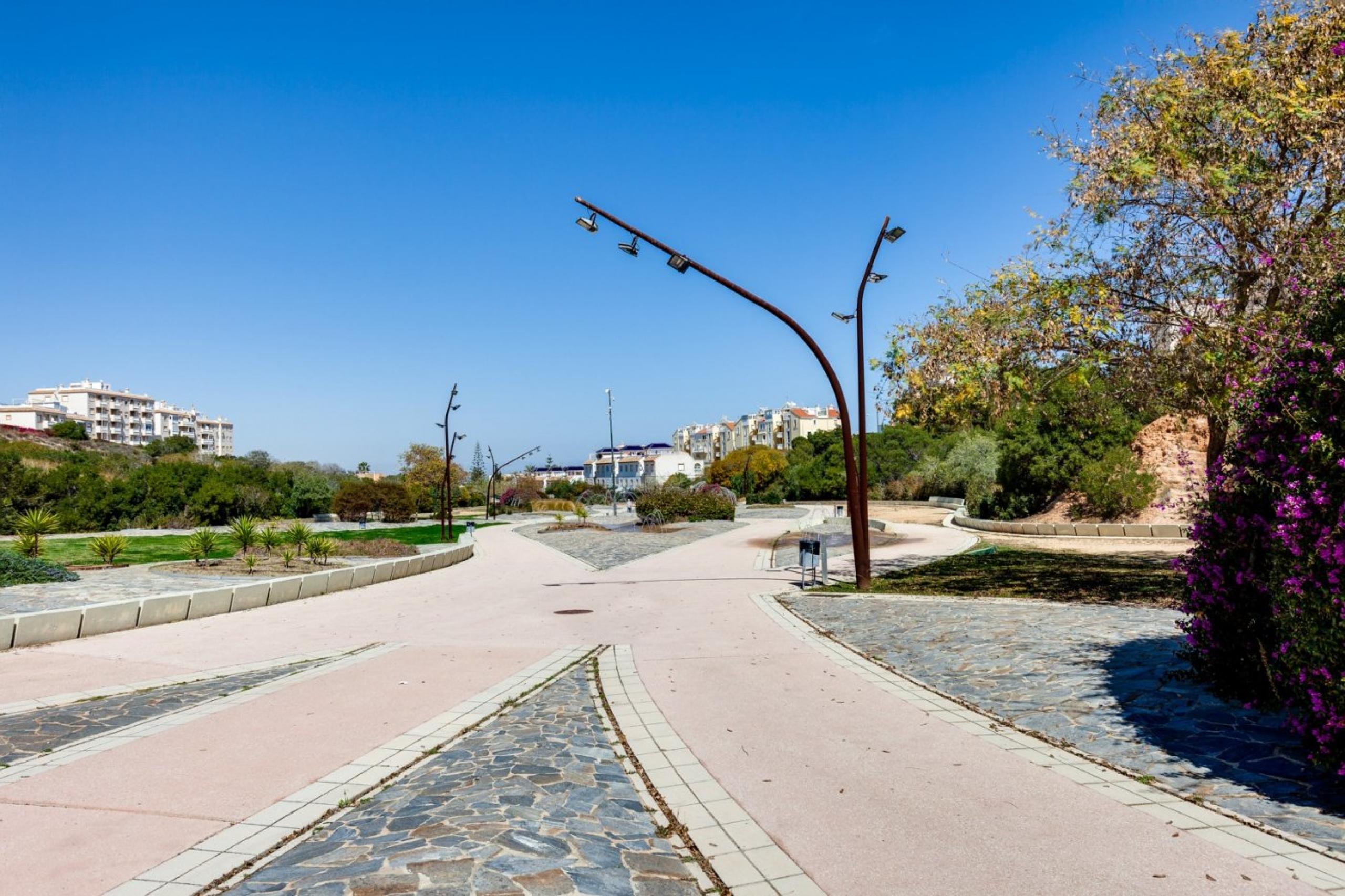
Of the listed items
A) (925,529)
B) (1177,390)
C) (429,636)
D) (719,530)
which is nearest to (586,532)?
(719,530)

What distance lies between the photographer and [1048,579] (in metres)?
15.1

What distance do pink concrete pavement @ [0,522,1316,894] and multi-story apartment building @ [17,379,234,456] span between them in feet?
493

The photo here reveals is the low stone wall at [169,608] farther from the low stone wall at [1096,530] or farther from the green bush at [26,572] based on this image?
the low stone wall at [1096,530]

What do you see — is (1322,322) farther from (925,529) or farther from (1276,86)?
(925,529)

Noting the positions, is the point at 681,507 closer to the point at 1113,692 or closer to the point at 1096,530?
the point at 1096,530

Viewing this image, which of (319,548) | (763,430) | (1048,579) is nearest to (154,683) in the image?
(319,548)

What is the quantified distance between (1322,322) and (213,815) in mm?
7599

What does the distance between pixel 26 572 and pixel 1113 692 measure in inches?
747

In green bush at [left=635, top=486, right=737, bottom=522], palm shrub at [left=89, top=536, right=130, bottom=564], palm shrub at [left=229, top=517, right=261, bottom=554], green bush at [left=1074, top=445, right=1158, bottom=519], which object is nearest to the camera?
palm shrub at [left=89, top=536, right=130, bottom=564]

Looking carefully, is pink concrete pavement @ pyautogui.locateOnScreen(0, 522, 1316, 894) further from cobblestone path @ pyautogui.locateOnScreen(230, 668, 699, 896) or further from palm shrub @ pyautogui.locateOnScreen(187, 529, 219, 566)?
palm shrub @ pyautogui.locateOnScreen(187, 529, 219, 566)

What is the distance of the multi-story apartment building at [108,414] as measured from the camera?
140 m

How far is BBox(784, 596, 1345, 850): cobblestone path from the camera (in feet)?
16.1

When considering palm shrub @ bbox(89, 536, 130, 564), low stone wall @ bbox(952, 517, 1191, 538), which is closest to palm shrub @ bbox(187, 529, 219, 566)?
palm shrub @ bbox(89, 536, 130, 564)

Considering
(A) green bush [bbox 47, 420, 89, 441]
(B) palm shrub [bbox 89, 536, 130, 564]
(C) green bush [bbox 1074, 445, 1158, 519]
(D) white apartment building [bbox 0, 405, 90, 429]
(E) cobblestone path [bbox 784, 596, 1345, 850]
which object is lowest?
(E) cobblestone path [bbox 784, 596, 1345, 850]
